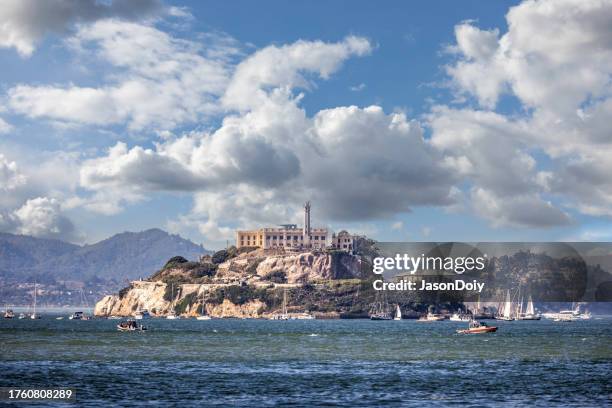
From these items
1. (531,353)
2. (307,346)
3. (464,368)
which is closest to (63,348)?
(307,346)

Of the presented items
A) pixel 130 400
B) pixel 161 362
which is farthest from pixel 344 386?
pixel 161 362

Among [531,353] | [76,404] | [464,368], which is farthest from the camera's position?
[531,353]

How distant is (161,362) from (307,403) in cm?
4546

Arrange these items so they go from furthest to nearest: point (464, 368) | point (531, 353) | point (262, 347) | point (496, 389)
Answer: point (262, 347) < point (531, 353) < point (464, 368) < point (496, 389)

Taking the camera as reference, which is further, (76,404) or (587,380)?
(587,380)

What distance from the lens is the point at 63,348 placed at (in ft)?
447

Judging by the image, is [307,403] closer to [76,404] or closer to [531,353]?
[76,404]

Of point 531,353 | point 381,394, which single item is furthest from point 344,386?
point 531,353

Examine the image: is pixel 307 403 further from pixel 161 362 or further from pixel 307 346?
pixel 307 346

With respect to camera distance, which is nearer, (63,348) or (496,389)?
(496,389)

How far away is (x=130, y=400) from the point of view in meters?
67.8

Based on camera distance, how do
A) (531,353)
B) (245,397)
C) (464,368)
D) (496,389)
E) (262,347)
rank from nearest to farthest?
1. (245,397)
2. (496,389)
3. (464,368)
4. (531,353)
5. (262,347)

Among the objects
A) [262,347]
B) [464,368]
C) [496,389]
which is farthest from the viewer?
[262,347]

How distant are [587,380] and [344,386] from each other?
92.9 ft
